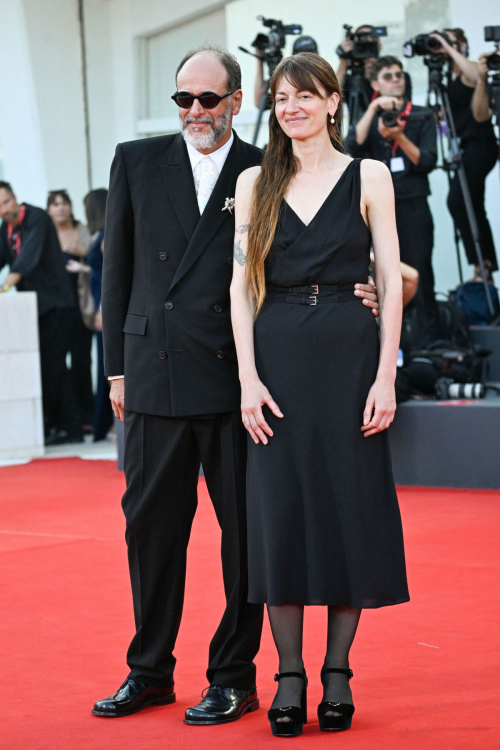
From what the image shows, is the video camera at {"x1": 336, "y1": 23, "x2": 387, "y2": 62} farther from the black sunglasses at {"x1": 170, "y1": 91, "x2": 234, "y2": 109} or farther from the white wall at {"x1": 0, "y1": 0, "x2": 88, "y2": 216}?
the black sunglasses at {"x1": 170, "y1": 91, "x2": 234, "y2": 109}

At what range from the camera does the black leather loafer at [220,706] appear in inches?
93.0

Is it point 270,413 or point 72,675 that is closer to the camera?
point 270,413

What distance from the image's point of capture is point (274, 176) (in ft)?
7.82

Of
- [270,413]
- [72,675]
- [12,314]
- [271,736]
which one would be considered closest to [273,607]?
[271,736]

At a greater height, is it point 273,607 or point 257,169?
point 257,169

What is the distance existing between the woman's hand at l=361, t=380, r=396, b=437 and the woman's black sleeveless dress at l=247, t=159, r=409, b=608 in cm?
2

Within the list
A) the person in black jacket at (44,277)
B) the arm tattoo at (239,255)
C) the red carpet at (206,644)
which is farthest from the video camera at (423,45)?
the arm tattoo at (239,255)

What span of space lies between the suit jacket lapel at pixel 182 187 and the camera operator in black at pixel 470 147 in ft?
15.4

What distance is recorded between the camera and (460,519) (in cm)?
470

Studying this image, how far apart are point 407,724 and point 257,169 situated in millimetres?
1186

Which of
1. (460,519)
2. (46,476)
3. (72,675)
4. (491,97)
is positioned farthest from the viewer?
(491,97)

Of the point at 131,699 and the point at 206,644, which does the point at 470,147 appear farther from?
the point at 131,699

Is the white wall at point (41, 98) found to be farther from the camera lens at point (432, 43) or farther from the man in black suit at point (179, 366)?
the man in black suit at point (179, 366)

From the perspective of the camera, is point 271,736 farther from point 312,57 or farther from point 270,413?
point 312,57
